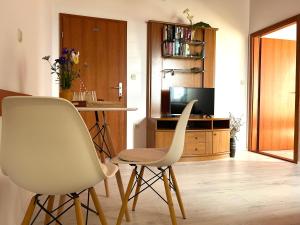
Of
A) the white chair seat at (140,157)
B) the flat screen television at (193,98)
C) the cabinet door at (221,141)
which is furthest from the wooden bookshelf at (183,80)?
the white chair seat at (140,157)

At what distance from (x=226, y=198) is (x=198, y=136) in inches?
70.3

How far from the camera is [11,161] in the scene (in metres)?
1.06

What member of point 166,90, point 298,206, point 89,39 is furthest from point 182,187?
point 89,39

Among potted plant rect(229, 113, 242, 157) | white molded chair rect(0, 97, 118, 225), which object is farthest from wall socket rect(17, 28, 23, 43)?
potted plant rect(229, 113, 242, 157)

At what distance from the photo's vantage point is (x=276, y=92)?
5.16 meters

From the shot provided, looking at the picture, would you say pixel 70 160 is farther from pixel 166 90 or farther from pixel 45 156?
pixel 166 90

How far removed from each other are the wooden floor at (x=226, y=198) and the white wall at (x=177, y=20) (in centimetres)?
137

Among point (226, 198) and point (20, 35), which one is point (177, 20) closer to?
point (226, 198)

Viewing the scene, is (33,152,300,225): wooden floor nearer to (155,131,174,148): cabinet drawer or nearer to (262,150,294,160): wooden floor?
(155,131,174,148): cabinet drawer

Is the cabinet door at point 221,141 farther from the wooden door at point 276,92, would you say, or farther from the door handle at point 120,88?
the door handle at point 120,88

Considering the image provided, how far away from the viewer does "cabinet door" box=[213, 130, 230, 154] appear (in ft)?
14.3

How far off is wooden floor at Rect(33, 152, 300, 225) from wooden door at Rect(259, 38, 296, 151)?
140 cm

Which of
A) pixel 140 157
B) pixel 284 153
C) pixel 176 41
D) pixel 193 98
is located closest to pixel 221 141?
pixel 193 98

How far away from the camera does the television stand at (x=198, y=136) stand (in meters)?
4.15
